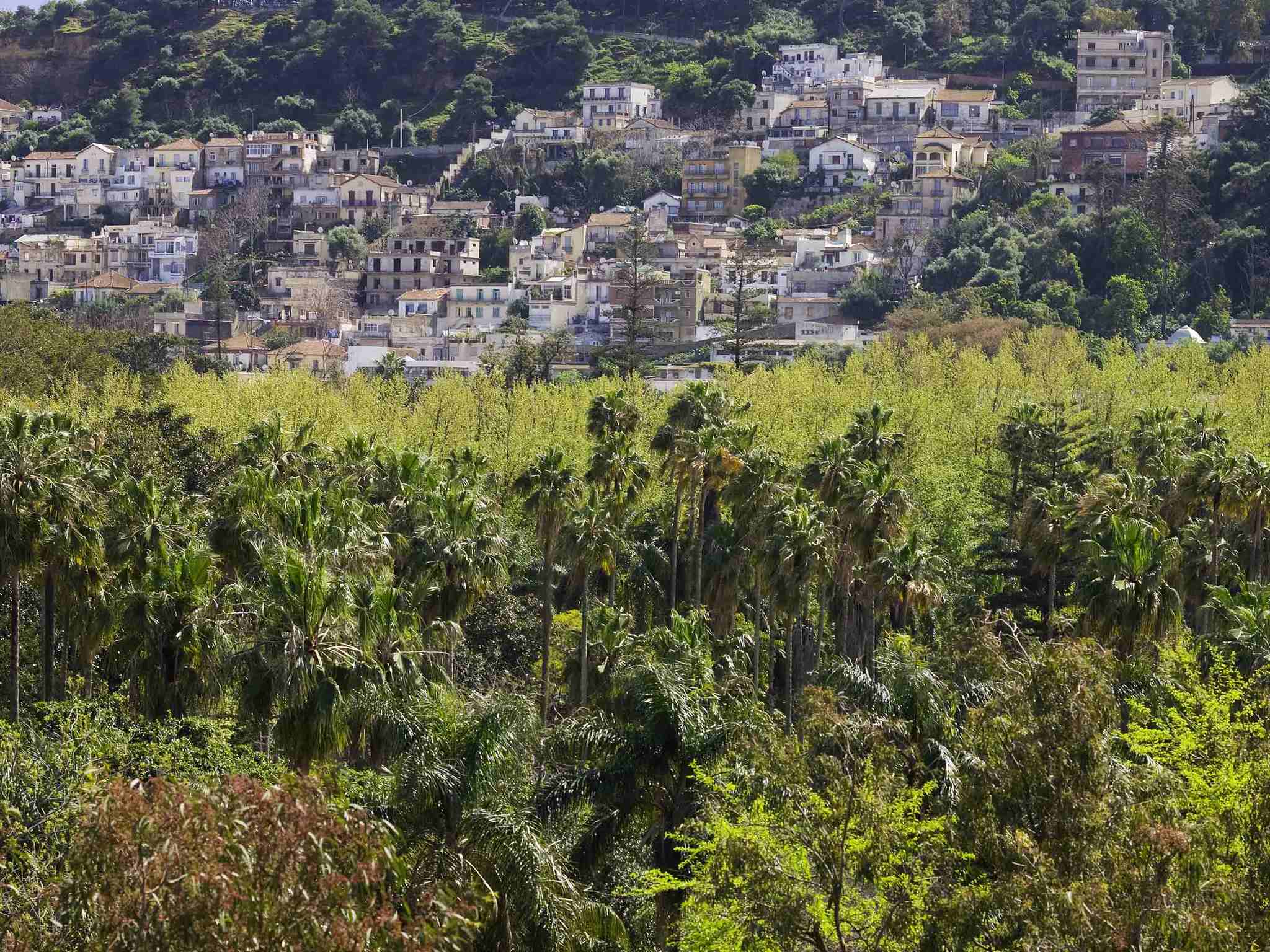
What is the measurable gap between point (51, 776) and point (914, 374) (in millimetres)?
71309

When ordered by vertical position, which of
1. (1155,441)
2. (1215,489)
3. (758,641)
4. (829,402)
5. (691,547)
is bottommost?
(691,547)

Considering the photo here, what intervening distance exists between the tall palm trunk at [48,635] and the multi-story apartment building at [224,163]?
14574 cm

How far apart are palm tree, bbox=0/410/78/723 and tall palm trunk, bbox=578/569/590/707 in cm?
1249

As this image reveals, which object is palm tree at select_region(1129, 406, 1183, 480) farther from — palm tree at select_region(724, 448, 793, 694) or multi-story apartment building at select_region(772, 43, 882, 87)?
multi-story apartment building at select_region(772, 43, 882, 87)

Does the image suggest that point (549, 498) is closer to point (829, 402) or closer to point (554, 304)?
point (829, 402)

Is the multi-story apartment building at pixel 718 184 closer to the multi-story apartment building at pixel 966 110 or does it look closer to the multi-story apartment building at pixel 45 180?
the multi-story apartment building at pixel 966 110

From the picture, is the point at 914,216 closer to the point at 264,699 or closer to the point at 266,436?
the point at 266,436

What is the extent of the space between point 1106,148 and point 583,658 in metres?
114

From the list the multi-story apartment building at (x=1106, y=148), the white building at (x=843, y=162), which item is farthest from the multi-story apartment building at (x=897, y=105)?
the multi-story apartment building at (x=1106, y=148)

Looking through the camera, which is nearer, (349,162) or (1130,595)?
(1130,595)

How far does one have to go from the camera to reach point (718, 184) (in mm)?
174750

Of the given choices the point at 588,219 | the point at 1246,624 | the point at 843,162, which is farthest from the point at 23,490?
the point at 843,162

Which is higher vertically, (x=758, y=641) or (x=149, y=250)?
(x=758, y=641)

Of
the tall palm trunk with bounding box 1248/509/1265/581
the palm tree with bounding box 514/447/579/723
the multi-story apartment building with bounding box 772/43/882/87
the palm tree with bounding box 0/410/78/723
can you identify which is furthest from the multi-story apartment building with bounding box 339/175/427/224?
the palm tree with bounding box 0/410/78/723
